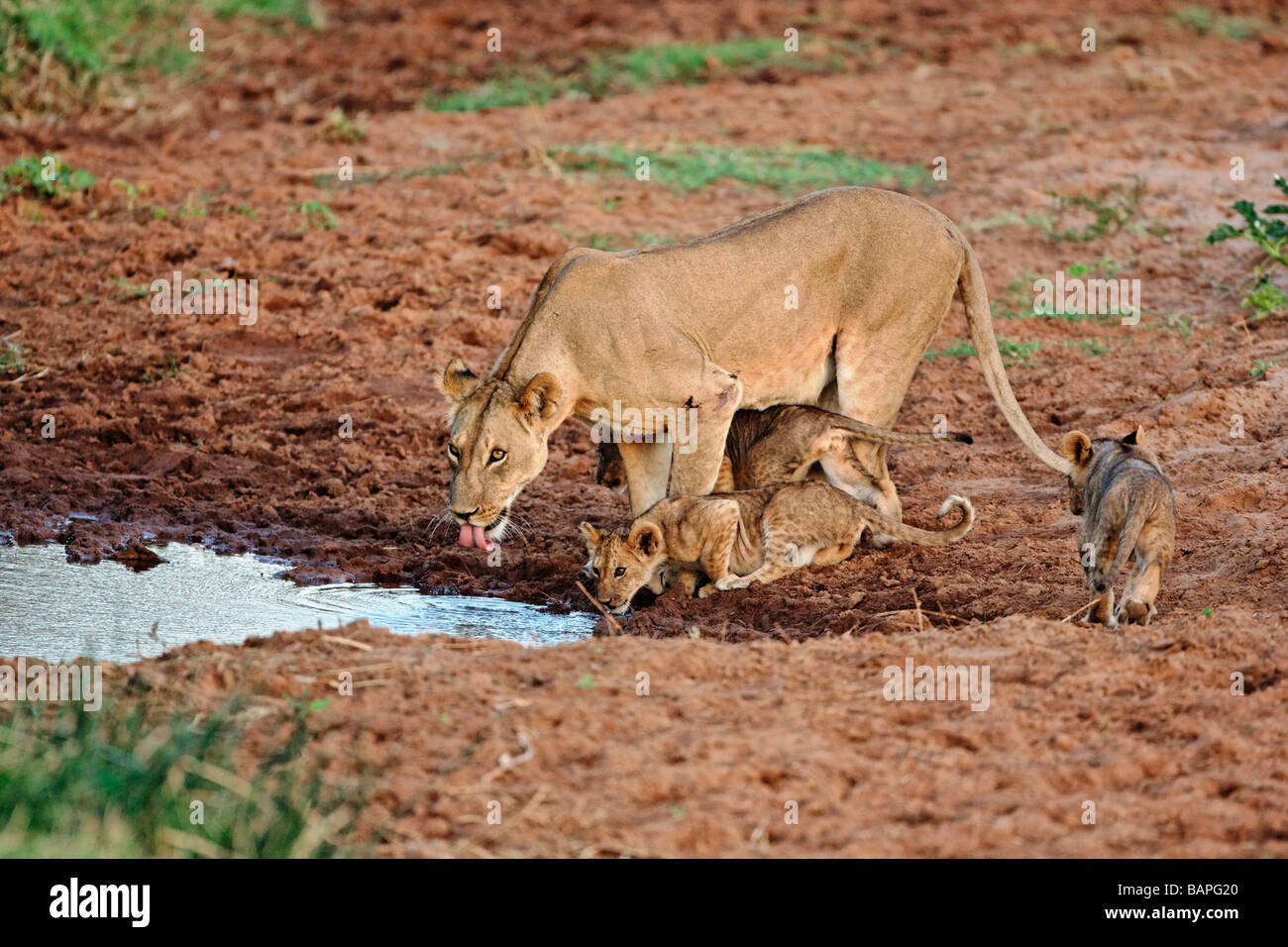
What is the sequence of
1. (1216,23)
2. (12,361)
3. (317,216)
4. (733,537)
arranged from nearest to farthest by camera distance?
(733,537) → (12,361) → (317,216) → (1216,23)

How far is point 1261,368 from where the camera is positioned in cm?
966

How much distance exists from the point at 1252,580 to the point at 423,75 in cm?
1454

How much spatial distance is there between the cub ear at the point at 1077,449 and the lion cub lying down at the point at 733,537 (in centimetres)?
65

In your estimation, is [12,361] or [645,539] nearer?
[645,539]

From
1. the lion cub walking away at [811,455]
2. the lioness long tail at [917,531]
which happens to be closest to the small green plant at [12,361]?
the lion cub walking away at [811,455]

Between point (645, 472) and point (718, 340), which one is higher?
point (718, 340)

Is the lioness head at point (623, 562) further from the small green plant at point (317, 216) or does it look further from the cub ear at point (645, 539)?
the small green plant at point (317, 216)

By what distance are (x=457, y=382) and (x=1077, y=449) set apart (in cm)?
304

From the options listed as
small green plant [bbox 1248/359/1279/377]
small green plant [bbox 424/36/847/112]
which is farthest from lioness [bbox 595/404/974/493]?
small green plant [bbox 424/36/847/112]

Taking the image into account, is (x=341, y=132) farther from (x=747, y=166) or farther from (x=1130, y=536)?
(x=1130, y=536)

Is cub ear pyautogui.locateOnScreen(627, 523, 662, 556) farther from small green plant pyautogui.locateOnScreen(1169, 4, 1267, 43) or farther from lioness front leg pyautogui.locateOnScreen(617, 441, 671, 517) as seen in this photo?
small green plant pyautogui.locateOnScreen(1169, 4, 1267, 43)

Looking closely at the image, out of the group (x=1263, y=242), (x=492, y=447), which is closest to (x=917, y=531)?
(x=492, y=447)

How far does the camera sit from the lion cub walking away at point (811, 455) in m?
8.43
